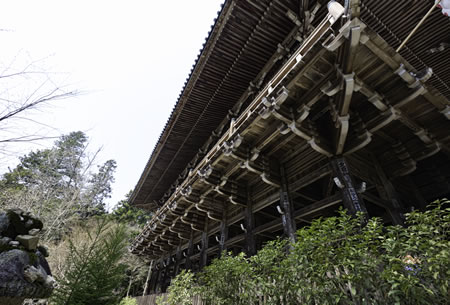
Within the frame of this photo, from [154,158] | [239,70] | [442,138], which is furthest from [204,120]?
[442,138]

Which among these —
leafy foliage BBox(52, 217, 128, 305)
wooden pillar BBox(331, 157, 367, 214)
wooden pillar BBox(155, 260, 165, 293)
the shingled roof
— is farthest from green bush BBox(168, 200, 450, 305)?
wooden pillar BBox(155, 260, 165, 293)

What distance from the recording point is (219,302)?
4.62m

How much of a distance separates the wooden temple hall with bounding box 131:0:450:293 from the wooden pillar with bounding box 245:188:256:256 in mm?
38

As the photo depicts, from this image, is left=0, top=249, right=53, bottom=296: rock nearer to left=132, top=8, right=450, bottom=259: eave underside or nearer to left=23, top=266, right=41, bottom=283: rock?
left=23, top=266, right=41, bottom=283: rock

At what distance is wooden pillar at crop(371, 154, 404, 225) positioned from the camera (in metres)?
5.23

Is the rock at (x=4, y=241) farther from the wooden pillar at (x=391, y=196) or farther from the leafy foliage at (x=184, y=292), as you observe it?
the wooden pillar at (x=391, y=196)

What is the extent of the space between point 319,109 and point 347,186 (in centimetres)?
222

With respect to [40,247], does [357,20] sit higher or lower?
higher

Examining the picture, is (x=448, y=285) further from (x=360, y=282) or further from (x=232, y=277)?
(x=232, y=277)

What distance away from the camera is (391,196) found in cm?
562

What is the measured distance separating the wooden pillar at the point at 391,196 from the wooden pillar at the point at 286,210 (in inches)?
98.2

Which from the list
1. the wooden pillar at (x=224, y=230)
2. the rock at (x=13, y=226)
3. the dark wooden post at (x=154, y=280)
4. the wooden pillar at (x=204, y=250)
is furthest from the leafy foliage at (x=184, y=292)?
the dark wooden post at (x=154, y=280)

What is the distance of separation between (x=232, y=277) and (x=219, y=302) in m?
0.67

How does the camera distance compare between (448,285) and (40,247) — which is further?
(40,247)
